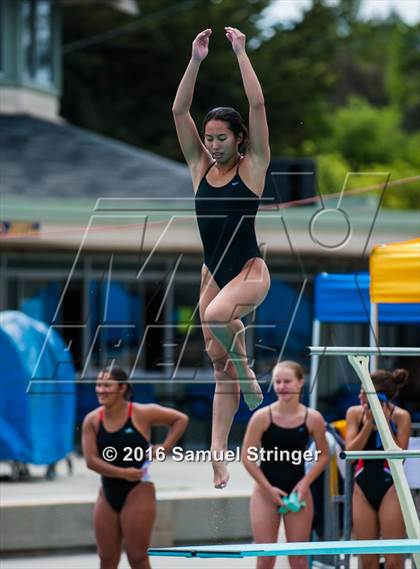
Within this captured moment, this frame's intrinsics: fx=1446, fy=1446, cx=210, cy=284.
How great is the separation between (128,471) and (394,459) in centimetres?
306

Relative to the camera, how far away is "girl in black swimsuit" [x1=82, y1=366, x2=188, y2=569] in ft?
30.2

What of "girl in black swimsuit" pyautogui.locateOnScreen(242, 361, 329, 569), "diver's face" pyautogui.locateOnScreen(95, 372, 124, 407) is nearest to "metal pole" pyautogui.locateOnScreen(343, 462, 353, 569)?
"girl in black swimsuit" pyautogui.locateOnScreen(242, 361, 329, 569)

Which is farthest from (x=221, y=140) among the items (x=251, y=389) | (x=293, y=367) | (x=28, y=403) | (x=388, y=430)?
(x=28, y=403)

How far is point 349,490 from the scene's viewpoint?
384 inches

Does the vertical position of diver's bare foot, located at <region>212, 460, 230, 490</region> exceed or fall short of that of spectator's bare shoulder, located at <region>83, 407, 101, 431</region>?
it falls short

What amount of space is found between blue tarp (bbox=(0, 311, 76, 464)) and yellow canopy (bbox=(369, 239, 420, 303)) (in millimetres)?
6842

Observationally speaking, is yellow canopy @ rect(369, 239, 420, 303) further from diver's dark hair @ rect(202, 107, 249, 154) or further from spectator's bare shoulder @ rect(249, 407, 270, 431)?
diver's dark hair @ rect(202, 107, 249, 154)

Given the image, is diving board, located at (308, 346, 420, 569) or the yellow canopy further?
the yellow canopy

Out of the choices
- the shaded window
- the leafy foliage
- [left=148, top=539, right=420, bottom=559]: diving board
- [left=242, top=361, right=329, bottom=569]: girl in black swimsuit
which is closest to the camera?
[left=148, top=539, right=420, bottom=559]: diving board

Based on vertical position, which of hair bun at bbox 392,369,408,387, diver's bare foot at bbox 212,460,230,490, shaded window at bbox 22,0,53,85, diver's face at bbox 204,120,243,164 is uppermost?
shaded window at bbox 22,0,53,85

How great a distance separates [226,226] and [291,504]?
11.4 ft

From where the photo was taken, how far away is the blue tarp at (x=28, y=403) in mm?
14711

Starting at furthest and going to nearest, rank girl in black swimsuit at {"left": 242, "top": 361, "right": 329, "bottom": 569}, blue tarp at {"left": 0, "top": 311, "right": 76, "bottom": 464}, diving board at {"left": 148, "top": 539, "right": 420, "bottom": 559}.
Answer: blue tarp at {"left": 0, "top": 311, "right": 76, "bottom": 464}
girl in black swimsuit at {"left": 242, "top": 361, "right": 329, "bottom": 569}
diving board at {"left": 148, "top": 539, "right": 420, "bottom": 559}

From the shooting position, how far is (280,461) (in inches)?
366
